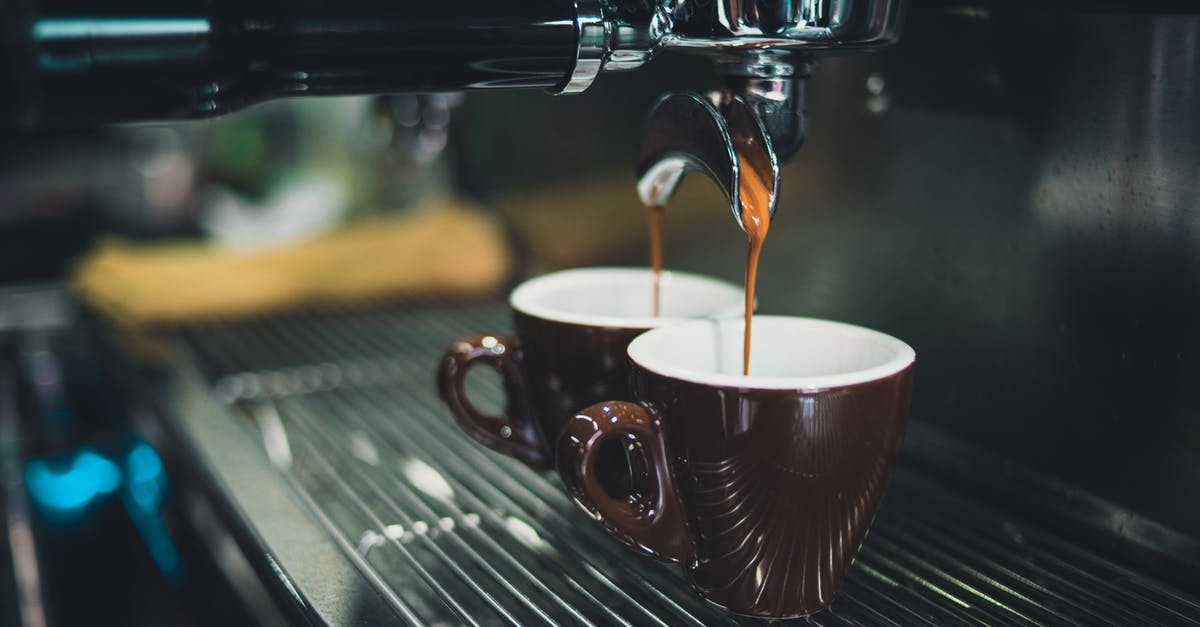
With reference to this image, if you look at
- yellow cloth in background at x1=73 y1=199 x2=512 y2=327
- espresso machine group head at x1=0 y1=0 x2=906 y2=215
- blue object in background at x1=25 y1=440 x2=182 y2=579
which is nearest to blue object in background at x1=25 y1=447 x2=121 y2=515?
blue object in background at x1=25 y1=440 x2=182 y2=579

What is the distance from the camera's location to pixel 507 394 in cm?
51

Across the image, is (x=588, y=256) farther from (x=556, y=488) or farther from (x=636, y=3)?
(x=636, y=3)

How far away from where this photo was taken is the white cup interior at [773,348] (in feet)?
1.36

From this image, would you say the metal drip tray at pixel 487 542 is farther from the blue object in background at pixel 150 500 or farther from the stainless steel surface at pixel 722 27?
the stainless steel surface at pixel 722 27

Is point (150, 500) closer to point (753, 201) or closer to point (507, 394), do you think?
point (507, 394)

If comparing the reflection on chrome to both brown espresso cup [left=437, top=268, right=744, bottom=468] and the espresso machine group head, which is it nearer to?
brown espresso cup [left=437, top=268, right=744, bottom=468]

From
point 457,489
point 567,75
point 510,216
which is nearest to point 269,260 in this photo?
point 510,216

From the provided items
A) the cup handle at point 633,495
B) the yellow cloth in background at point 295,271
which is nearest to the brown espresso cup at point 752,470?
the cup handle at point 633,495

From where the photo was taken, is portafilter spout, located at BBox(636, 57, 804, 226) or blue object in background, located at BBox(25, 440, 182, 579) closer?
portafilter spout, located at BBox(636, 57, 804, 226)

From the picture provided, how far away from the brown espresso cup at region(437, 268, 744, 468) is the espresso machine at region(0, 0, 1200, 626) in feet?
0.13

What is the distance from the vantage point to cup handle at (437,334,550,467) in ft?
1.63

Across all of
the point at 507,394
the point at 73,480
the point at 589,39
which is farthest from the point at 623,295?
the point at 73,480

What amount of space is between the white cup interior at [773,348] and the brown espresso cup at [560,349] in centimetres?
2

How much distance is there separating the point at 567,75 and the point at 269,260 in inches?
22.2
